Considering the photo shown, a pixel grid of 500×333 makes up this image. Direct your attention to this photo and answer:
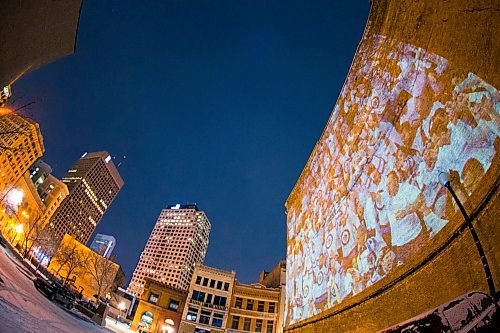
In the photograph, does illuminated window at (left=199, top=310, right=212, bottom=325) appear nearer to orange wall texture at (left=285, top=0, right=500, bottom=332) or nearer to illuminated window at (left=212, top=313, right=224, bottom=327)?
illuminated window at (left=212, top=313, right=224, bottom=327)

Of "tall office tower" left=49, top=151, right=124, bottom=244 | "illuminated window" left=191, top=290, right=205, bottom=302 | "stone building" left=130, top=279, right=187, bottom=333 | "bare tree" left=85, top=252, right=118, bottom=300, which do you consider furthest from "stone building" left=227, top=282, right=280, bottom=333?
"tall office tower" left=49, top=151, right=124, bottom=244

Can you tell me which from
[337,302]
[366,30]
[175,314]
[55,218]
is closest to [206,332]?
[175,314]

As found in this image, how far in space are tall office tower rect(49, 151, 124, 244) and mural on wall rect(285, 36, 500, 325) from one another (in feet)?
388

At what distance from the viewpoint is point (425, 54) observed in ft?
9.42

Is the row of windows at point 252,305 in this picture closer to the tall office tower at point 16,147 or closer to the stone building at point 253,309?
the stone building at point 253,309

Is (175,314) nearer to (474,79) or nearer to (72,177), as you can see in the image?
(474,79)

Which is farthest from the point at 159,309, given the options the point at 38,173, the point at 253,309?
the point at 38,173

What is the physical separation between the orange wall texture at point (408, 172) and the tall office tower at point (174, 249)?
10906 centimetres

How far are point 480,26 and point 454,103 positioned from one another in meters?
0.63

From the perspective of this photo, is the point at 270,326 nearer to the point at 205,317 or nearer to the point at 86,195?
the point at 205,317

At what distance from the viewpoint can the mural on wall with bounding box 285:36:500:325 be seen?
2.04 meters

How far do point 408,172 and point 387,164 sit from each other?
0.49 m

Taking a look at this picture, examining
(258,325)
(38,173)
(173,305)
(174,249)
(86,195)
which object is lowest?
(258,325)

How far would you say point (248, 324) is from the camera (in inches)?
1135
